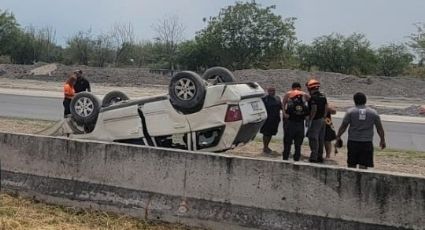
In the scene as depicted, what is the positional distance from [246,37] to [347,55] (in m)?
9.63

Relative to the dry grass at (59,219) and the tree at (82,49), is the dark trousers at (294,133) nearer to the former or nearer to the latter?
the dry grass at (59,219)

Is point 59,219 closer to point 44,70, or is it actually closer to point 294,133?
point 294,133

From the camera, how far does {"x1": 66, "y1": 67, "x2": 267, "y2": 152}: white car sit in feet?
25.8

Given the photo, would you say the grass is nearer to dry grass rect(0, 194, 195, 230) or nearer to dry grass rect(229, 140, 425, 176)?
dry grass rect(229, 140, 425, 176)

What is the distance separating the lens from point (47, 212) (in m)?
6.13

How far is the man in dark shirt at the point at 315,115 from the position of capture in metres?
9.60

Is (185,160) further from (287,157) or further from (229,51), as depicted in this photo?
(229,51)

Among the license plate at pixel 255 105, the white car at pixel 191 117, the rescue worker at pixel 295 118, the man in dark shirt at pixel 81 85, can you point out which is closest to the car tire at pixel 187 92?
the white car at pixel 191 117

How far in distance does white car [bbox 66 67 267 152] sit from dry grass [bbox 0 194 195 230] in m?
Result: 2.23

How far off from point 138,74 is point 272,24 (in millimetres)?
14750

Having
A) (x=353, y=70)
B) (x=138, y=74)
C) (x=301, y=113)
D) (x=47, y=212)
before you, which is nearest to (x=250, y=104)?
(x=301, y=113)

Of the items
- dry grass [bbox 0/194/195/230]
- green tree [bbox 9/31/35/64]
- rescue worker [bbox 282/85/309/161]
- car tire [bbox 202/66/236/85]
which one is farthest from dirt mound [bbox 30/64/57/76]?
dry grass [bbox 0/194/195/230]

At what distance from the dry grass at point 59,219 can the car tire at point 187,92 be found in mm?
2338

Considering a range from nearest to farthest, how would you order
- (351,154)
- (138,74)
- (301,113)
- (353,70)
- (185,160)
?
(185,160) → (351,154) → (301,113) → (138,74) → (353,70)
